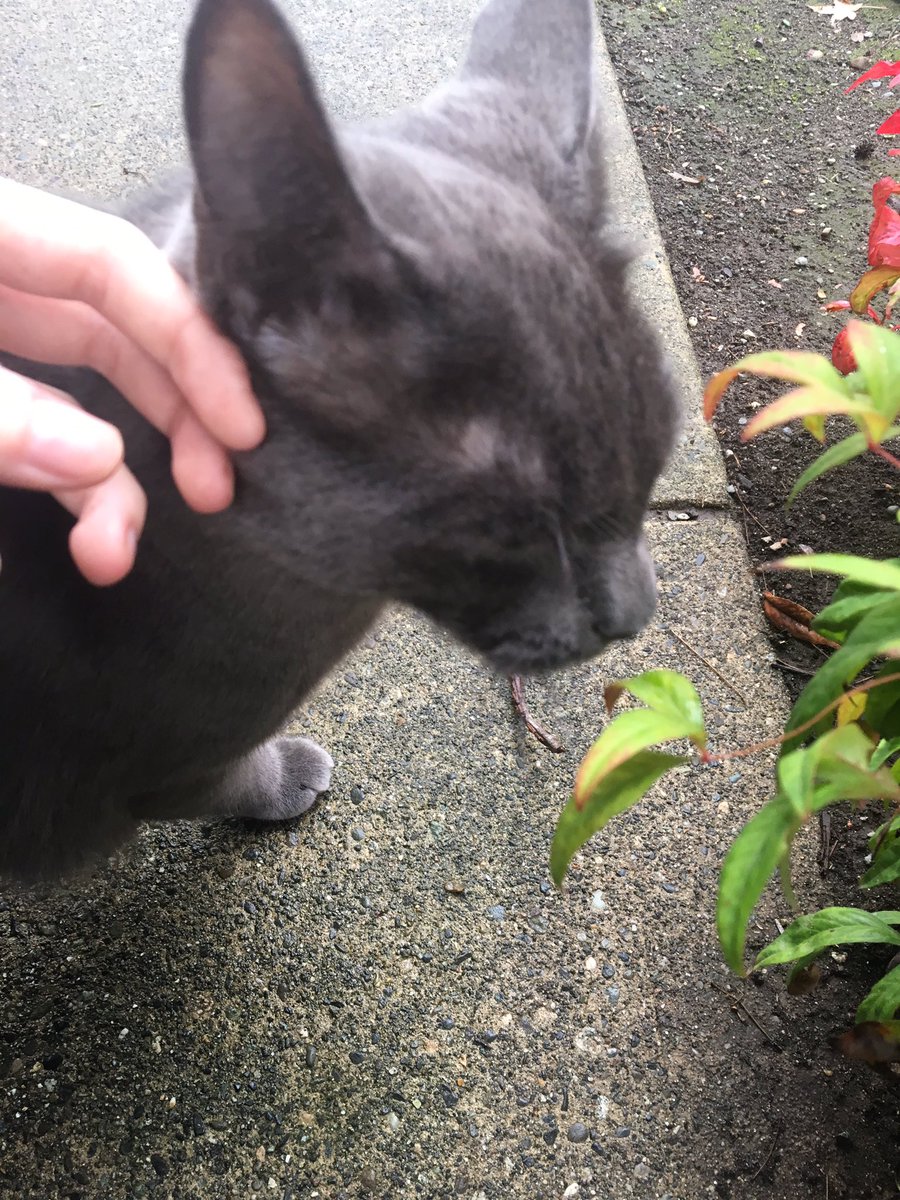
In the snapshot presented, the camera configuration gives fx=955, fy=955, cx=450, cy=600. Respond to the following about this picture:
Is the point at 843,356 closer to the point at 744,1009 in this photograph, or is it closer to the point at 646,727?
the point at 744,1009

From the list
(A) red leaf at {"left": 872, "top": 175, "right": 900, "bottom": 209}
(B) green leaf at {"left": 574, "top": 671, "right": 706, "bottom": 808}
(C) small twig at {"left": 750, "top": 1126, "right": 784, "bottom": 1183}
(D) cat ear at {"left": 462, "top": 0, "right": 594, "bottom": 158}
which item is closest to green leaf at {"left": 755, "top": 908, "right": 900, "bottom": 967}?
(C) small twig at {"left": 750, "top": 1126, "right": 784, "bottom": 1183}

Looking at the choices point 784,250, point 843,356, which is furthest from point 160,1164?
point 784,250

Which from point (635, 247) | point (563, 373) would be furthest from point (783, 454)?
point (563, 373)

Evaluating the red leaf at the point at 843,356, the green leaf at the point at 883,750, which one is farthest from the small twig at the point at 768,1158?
the red leaf at the point at 843,356

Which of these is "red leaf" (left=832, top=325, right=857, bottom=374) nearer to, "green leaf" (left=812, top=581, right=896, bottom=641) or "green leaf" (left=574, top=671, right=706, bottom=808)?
"green leaf" (left=812, top=581, right=896, bottom=641)

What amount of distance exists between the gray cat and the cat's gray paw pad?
0.44 metres

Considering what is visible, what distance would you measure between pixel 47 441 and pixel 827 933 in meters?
1.01

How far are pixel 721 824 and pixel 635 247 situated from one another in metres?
0.98

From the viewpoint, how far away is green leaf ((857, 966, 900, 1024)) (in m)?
1.08

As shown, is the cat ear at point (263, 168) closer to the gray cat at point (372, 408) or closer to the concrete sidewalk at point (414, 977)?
the gray cat at point (372, 408)

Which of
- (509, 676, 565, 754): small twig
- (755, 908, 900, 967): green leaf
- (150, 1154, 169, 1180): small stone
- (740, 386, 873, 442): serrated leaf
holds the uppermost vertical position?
(740, 386, 873, 442): serrated leaf

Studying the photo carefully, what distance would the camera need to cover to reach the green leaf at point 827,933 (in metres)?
1.13

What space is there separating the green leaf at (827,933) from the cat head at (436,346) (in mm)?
523

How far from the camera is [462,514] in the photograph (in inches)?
31.0
